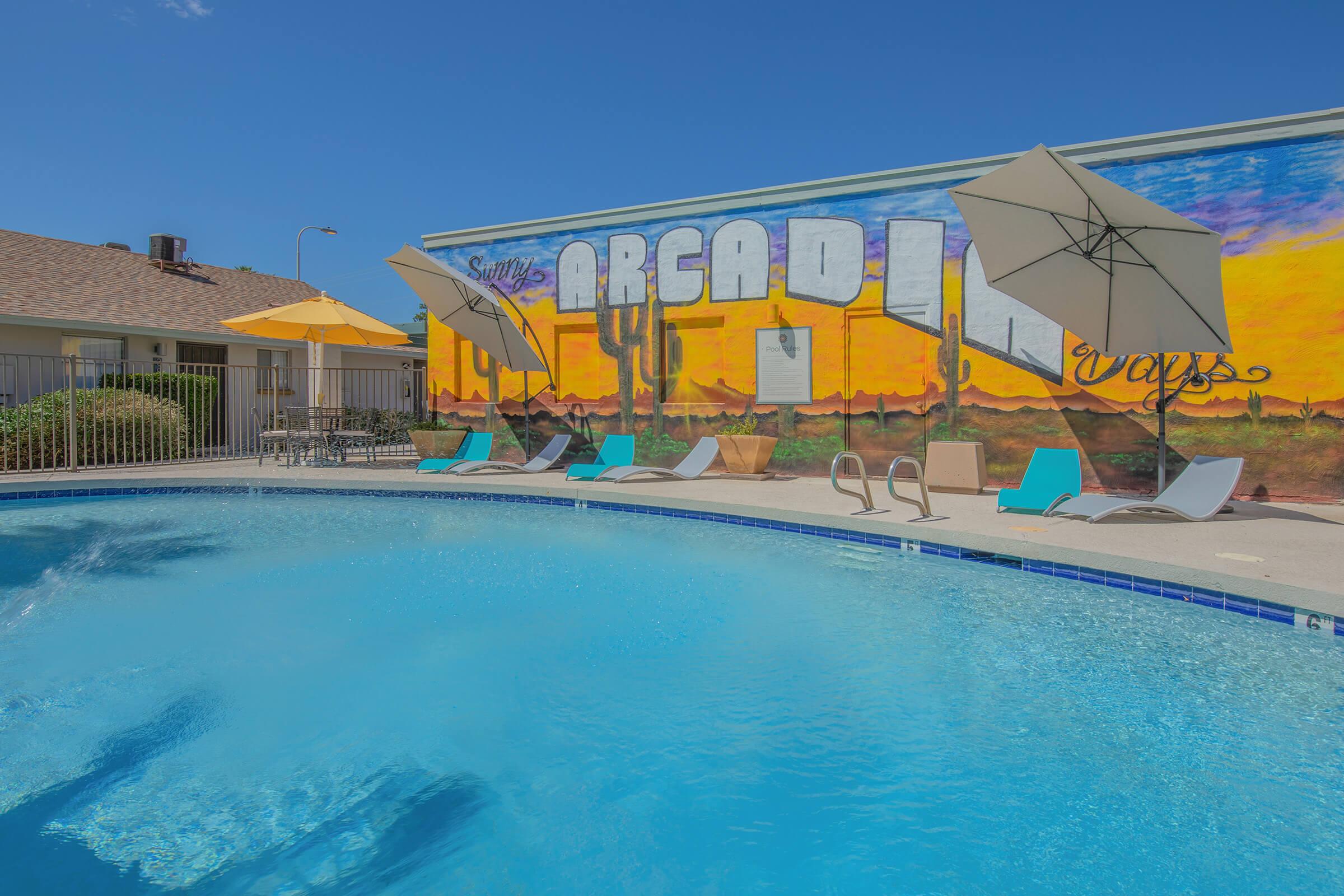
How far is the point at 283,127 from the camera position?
56.4 ft

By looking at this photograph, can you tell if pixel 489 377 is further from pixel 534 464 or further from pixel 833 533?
pixel 833 533

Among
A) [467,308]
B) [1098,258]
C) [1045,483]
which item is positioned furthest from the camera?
[467,308]

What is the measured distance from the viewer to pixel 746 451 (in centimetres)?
1069

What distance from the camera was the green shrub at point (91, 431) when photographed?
10945 mm

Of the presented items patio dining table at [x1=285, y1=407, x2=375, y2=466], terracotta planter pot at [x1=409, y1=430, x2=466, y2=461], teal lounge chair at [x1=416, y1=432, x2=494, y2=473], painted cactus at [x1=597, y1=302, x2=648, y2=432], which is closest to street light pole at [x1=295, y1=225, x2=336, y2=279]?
patio dining table at [x1=285, y1=407, x2=375, y2=466]

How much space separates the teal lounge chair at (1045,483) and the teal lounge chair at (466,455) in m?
7.87

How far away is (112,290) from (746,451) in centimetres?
1664

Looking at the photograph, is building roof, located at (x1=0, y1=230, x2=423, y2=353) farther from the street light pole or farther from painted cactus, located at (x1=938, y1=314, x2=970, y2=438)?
painted cactus, located at (x1=938, y1=314, x2=970, y2=438)

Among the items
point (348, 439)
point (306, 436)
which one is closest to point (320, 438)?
point (306, 436)

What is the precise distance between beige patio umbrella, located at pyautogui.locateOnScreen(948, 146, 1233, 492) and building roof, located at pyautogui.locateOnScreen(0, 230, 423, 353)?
51.4ft

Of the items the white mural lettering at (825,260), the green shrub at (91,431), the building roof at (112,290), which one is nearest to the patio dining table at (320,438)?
the green shrub at (91,431)

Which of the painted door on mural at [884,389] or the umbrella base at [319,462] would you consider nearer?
the painted door on mural at [884,389]

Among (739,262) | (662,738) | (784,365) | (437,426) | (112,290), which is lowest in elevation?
(662,738)

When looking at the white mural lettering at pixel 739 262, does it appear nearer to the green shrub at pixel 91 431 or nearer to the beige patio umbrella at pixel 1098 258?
the beige patio umbrella at pixel 1098 258
